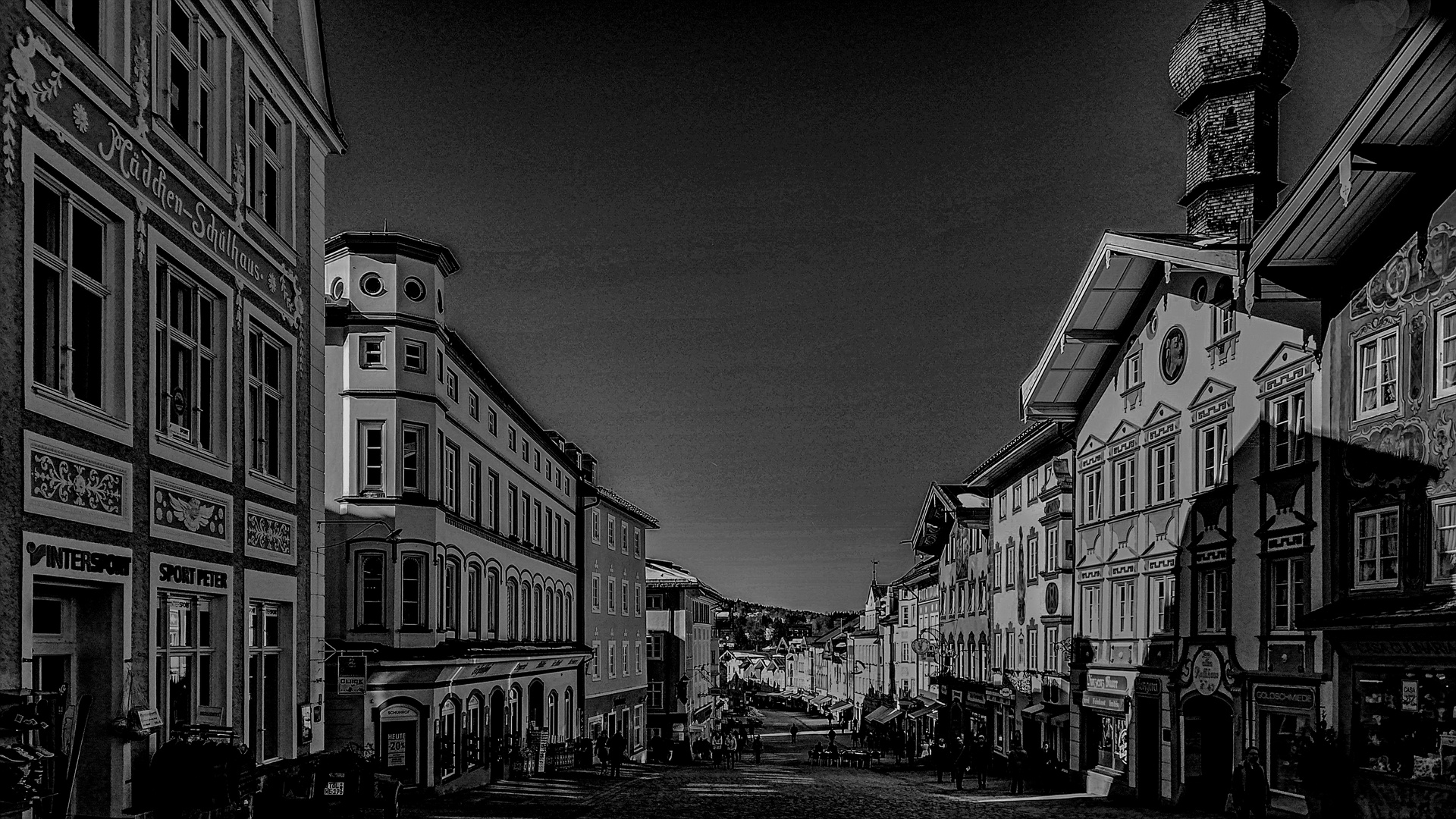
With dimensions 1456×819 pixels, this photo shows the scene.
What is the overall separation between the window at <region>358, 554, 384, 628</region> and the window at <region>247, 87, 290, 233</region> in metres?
13.9

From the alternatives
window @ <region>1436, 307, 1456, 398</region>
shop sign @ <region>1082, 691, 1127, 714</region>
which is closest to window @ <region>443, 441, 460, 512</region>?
shop sign @ <region>1082, 691, 1127, 714</region>

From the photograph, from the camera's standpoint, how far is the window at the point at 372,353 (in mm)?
30656

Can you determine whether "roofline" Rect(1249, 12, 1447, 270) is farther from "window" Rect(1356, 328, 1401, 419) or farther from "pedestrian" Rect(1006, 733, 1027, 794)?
"pedestrian" Rect(1006, 733, 1027, 794)

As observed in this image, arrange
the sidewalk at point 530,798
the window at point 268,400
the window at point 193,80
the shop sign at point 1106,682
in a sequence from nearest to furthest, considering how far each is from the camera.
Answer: the window at point 193,80 → the window at point 268,400 → the sidewalk at point 530,798 → the shop sign at point 1106,682

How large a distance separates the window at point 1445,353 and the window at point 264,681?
15.7m

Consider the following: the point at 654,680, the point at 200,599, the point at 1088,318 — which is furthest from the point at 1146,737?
the point at 654,680

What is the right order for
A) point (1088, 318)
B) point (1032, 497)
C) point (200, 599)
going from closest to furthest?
point (200, 599)
point (1088, 318)
point (1032, 497)

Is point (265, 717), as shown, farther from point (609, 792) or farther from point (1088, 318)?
point (1088, 318)

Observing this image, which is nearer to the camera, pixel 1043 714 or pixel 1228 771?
pixel 1228 771

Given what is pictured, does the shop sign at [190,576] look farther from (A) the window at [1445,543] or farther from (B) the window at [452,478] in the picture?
(B) the window at [452,478]

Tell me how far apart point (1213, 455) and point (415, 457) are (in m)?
16.8

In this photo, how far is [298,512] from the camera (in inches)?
734

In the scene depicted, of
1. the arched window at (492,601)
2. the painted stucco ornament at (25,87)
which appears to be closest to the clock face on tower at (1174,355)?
the arched window at (492,601)

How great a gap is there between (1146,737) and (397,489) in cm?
1737
